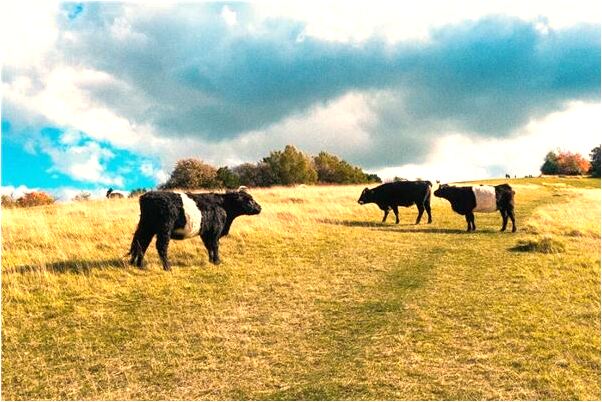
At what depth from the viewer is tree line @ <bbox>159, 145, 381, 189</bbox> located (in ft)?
188

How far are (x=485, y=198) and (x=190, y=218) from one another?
12.6m

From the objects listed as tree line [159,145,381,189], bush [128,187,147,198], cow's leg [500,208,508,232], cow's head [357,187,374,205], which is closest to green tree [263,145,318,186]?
tree line [159,145,381,189]

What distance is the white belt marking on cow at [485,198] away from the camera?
21.2 metres

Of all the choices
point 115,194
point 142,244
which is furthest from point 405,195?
point 115,194

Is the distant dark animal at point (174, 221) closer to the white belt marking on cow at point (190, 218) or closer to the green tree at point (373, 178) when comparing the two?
the white belt marking on cow at point (190, 218)

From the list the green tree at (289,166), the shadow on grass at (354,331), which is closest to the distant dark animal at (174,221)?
the shadow on grass at (354,331)

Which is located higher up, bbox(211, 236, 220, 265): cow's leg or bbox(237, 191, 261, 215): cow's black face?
bbox(237, 191, 261, 215): cow's black face

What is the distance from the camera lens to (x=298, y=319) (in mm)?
9703

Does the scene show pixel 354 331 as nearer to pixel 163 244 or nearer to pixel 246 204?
pixel 163 244

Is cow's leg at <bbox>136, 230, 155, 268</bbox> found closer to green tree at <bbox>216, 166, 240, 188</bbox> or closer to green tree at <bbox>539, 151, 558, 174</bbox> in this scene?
green tree at <bbox>216, 166, 240, 188</bbox>

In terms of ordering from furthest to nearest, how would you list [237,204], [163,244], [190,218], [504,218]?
[504,218], [237,204], [190,218], [163,244]

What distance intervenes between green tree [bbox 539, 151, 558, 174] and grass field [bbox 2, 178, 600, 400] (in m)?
116

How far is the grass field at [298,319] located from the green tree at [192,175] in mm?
39027

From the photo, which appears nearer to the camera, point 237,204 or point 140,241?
point 140,241
